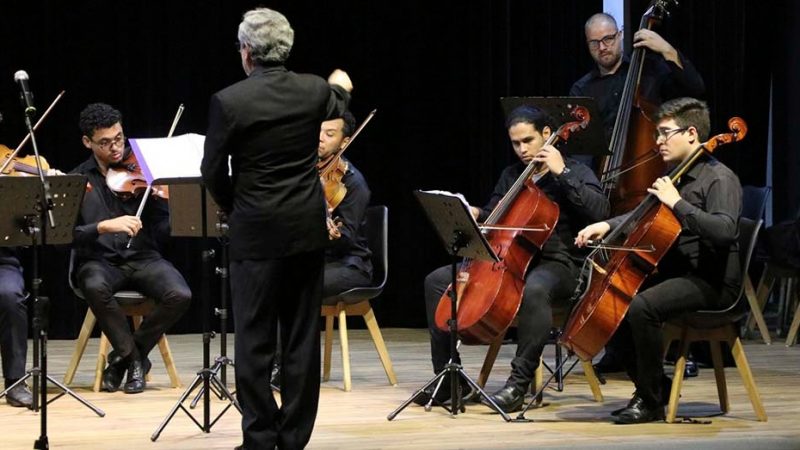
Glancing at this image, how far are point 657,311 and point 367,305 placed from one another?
4.85 feet

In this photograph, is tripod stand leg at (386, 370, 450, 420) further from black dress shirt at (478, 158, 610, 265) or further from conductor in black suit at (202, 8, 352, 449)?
conductor in black suit at (202, 8, 352, 449)

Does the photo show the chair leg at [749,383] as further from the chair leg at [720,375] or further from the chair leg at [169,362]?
the chair leg at [169,362]

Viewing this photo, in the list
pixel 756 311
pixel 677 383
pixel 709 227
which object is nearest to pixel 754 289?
pixel 756 311

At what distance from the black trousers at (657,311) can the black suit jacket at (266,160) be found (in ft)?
4.36

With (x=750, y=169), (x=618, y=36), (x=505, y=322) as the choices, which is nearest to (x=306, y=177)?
(x=505, y=322)

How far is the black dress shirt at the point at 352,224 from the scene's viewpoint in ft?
18.5

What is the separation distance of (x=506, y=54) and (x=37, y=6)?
2579mm

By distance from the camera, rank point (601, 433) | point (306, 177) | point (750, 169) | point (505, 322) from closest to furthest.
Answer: point (306, 177)
point (601, 433)
point (505, 322)
point (750, 169)

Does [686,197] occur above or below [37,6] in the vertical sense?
below

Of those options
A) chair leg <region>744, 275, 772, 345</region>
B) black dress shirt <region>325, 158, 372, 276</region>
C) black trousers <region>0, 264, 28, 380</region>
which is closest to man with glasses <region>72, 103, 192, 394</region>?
black trousers <region>0, 264, 28, 380</region>

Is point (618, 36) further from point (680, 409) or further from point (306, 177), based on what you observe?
point (306, 177)

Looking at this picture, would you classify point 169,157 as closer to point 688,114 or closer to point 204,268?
point 204,268

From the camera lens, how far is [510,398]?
4.88m

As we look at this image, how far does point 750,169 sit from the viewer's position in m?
7.90
